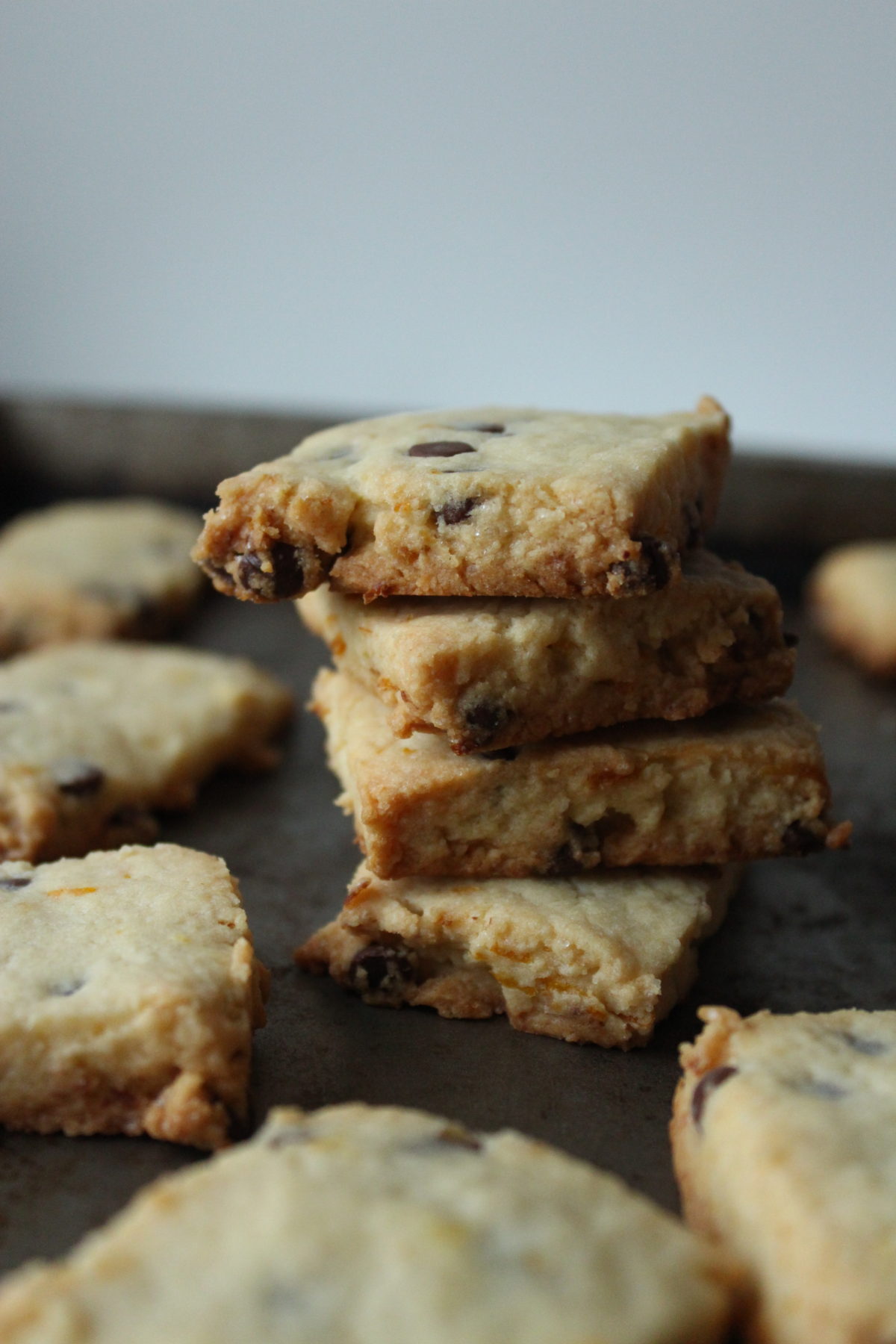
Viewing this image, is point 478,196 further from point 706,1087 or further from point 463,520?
point 706,1087

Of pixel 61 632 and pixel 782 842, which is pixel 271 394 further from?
pixel 782 842

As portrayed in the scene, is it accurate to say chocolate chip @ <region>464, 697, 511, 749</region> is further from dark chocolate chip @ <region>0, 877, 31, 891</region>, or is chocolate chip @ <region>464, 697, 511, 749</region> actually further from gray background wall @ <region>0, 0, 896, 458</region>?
gray background wall @ <region>0, 0, 896, 458</region>

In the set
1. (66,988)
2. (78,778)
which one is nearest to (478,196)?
(78,778)

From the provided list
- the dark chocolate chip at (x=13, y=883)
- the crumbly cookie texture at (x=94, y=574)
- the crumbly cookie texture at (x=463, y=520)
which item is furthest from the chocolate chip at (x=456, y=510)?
the crumbly cookie texture at (x=94, y=574)

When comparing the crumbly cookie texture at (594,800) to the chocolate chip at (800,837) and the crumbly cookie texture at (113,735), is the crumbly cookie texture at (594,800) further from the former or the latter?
the crumbly cookie texture at (113,735)

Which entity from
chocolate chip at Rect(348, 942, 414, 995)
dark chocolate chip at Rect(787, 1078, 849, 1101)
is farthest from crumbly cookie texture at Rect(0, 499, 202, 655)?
dark chocolate chip at Rect(787, 1078, 849, 1101)

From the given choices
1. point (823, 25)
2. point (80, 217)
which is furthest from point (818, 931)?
point (80, 217)
